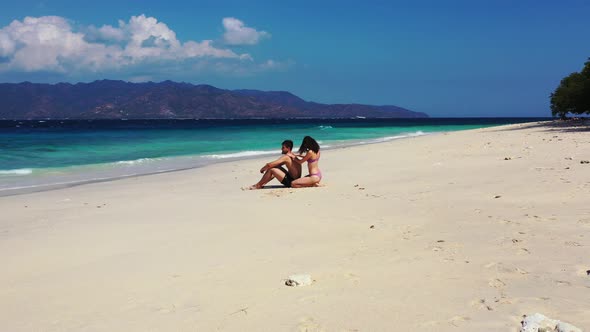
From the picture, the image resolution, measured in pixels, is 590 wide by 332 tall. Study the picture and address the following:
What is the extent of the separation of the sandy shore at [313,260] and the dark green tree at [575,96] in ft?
86.6

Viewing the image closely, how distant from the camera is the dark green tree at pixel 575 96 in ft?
103

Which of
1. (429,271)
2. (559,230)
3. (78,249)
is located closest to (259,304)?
(429,271)

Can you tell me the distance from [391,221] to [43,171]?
14748mm

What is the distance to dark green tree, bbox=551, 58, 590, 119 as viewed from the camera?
103 ft

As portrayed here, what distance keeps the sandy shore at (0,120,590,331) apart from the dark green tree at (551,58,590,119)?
26.4 m

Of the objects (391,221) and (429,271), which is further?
(391,221)

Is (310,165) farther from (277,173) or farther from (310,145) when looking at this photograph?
(277,173)

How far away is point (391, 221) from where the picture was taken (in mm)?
6074

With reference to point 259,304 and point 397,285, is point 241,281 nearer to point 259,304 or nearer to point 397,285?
point 259,304

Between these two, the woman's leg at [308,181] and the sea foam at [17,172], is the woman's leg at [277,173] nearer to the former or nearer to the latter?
the woman's leg at [308,181]

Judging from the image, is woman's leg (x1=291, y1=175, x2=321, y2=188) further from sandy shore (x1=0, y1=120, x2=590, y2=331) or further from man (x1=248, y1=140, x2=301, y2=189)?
sandy shore (x1=0, y1=120, x2=590, y2=331)

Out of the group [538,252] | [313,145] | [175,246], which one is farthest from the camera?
[313,145]

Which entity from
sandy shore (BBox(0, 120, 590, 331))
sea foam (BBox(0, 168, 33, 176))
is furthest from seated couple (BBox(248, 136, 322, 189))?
sea foam (BBox(0, 168, 33, 176))

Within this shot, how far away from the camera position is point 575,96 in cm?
3186
